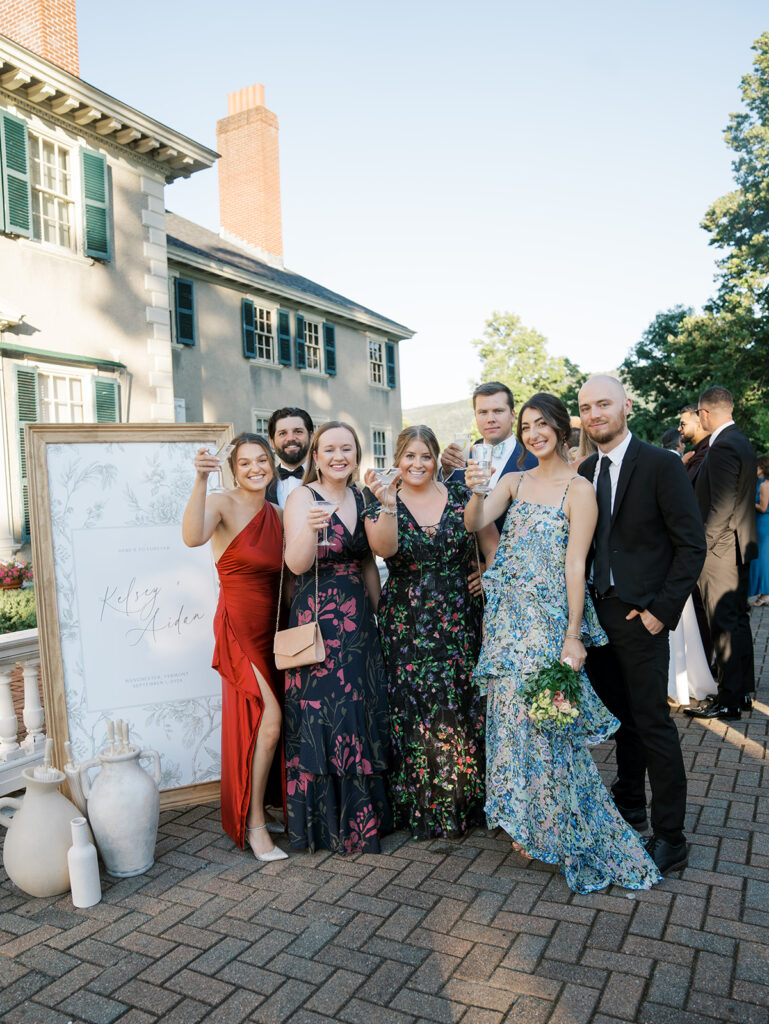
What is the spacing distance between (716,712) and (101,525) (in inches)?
182

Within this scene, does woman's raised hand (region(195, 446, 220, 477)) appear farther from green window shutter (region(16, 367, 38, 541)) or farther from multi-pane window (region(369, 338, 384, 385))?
multi-pane window (region(369, 338, 384, 385))

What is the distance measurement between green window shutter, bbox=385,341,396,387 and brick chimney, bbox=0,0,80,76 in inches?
488

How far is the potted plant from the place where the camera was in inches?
384

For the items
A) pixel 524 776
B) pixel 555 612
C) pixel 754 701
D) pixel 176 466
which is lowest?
pixel 754 701

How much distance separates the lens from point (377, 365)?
926 inches

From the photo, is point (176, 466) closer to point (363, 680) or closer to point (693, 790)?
point (363, 680)

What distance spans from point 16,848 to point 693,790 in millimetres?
3566

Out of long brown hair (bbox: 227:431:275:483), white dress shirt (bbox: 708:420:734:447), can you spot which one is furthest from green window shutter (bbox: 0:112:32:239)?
white dress shirt (bbox: 708:420:734:447)

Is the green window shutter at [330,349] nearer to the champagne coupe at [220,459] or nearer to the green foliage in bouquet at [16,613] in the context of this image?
the green foliage in bouquet at [16,613]

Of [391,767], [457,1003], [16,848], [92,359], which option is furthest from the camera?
[92,359]

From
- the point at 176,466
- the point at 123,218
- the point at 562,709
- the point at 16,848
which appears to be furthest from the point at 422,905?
the point at 123,218

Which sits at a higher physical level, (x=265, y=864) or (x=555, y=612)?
(x=555, y=612)

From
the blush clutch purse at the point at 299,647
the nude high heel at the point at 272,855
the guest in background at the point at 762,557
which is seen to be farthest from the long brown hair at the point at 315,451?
the guest in background at the point at 762,557

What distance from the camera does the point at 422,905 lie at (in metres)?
3.24
